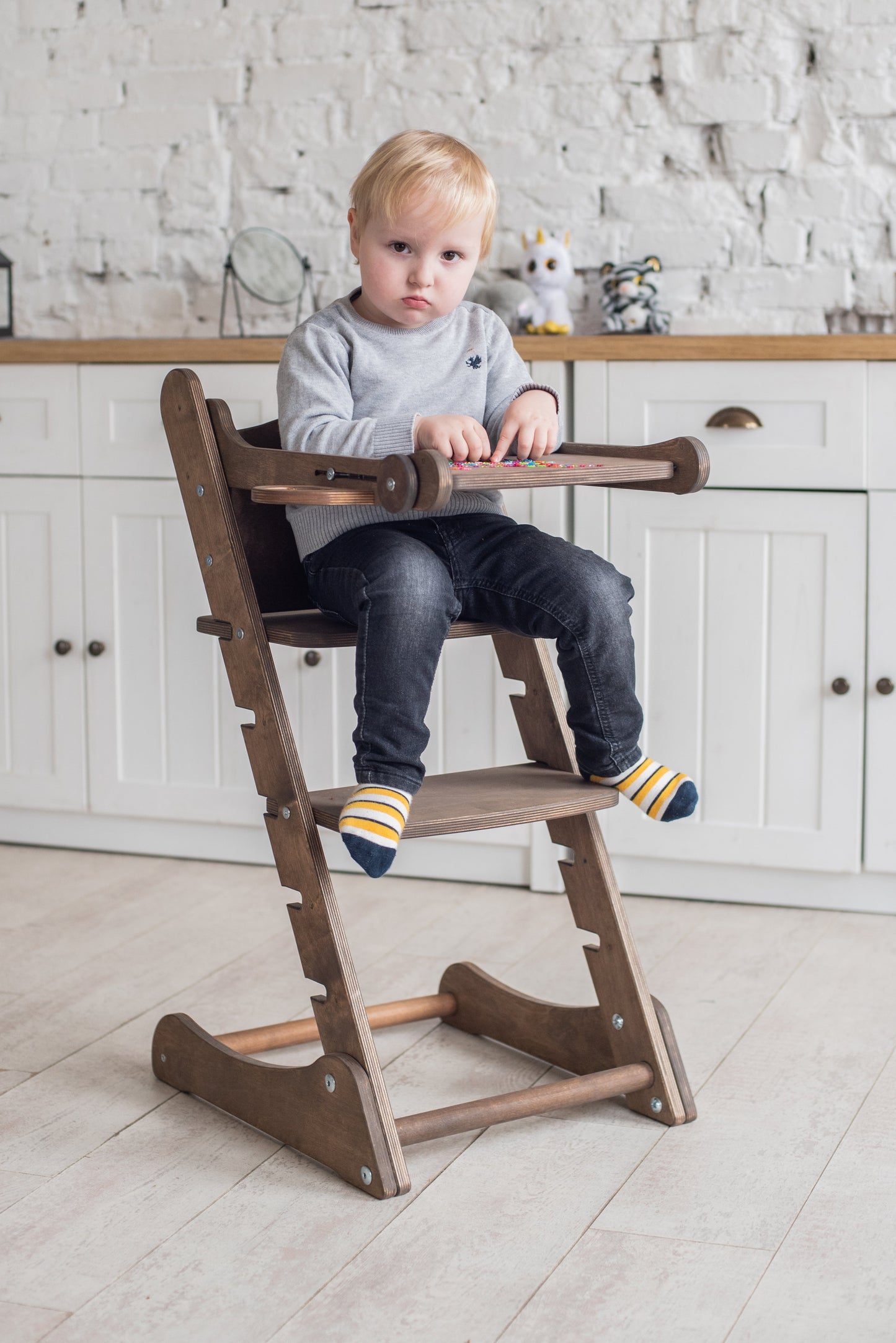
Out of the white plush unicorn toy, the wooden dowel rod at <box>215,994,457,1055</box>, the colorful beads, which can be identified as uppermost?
the white plush unicorn toy

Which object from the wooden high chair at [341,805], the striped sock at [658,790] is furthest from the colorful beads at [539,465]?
the striped sock at [658,790]

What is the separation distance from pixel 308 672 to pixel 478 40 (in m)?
1.23

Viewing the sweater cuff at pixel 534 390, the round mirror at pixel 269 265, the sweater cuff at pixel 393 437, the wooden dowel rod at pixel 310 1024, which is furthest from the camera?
the round mirror at pixel 269 265

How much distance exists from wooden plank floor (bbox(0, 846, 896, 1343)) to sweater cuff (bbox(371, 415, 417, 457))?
0.74 m

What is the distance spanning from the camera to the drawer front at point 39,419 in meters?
2.55

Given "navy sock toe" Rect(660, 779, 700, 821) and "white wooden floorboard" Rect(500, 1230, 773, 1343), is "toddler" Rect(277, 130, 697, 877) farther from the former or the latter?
"white wooden floorboard" Rect(500, 1230, 773, 1343)

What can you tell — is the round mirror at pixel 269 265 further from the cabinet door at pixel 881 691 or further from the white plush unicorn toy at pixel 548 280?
the cabinet door at pixel 881 691

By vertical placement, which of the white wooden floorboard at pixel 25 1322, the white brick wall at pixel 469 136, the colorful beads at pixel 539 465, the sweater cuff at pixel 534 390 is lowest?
the white wooden floorboard at pixel 25 1322

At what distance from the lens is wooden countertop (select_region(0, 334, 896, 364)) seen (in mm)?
2184

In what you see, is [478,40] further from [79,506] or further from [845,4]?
[79,506]

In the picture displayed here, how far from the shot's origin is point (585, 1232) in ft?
4.56

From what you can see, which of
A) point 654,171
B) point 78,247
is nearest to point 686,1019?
point 654,171

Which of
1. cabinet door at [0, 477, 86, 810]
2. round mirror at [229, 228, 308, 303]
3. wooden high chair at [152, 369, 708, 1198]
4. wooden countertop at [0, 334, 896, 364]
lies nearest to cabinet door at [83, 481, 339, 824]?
cabinet door at [0, 477, 86, 810]

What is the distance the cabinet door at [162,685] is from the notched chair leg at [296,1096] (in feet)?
2.80
